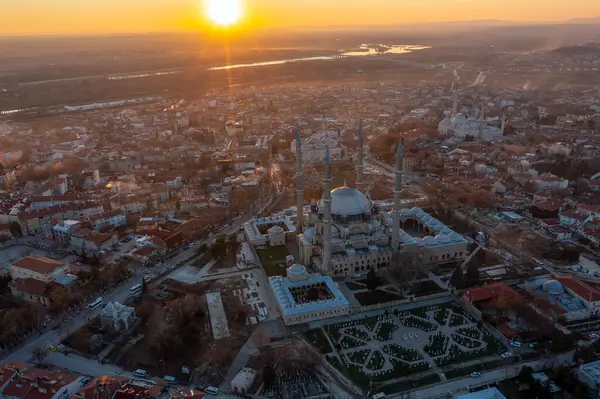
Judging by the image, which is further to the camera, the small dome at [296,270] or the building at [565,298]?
the small dome at [296,270]

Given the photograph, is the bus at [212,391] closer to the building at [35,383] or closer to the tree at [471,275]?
the building at [35,383]

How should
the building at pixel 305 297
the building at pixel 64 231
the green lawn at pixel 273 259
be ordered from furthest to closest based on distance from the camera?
the building at pixel 64 231 < the green lawn at pixel 273 259 < the building at pixel 305 297

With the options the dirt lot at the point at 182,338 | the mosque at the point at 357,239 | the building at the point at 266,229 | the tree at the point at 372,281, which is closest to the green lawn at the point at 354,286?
the tree at the point at 372,281

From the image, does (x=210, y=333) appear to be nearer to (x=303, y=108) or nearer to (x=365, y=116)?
(x=365, y=116)

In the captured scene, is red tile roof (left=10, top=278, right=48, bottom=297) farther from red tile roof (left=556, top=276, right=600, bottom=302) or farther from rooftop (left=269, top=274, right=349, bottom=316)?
red tile roof (left=556, top=276, right=600, bottom=302)

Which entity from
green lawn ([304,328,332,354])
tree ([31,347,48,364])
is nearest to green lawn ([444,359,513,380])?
green lawn ([304,328,332,354])

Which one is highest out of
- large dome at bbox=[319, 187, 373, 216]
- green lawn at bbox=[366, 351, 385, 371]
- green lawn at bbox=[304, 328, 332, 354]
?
large dome at bbox=[319, 187, 373, 216]

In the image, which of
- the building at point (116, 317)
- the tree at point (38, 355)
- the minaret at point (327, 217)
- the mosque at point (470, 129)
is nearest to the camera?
the tree at point (38, 355)

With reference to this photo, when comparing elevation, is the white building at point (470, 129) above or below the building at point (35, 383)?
below
